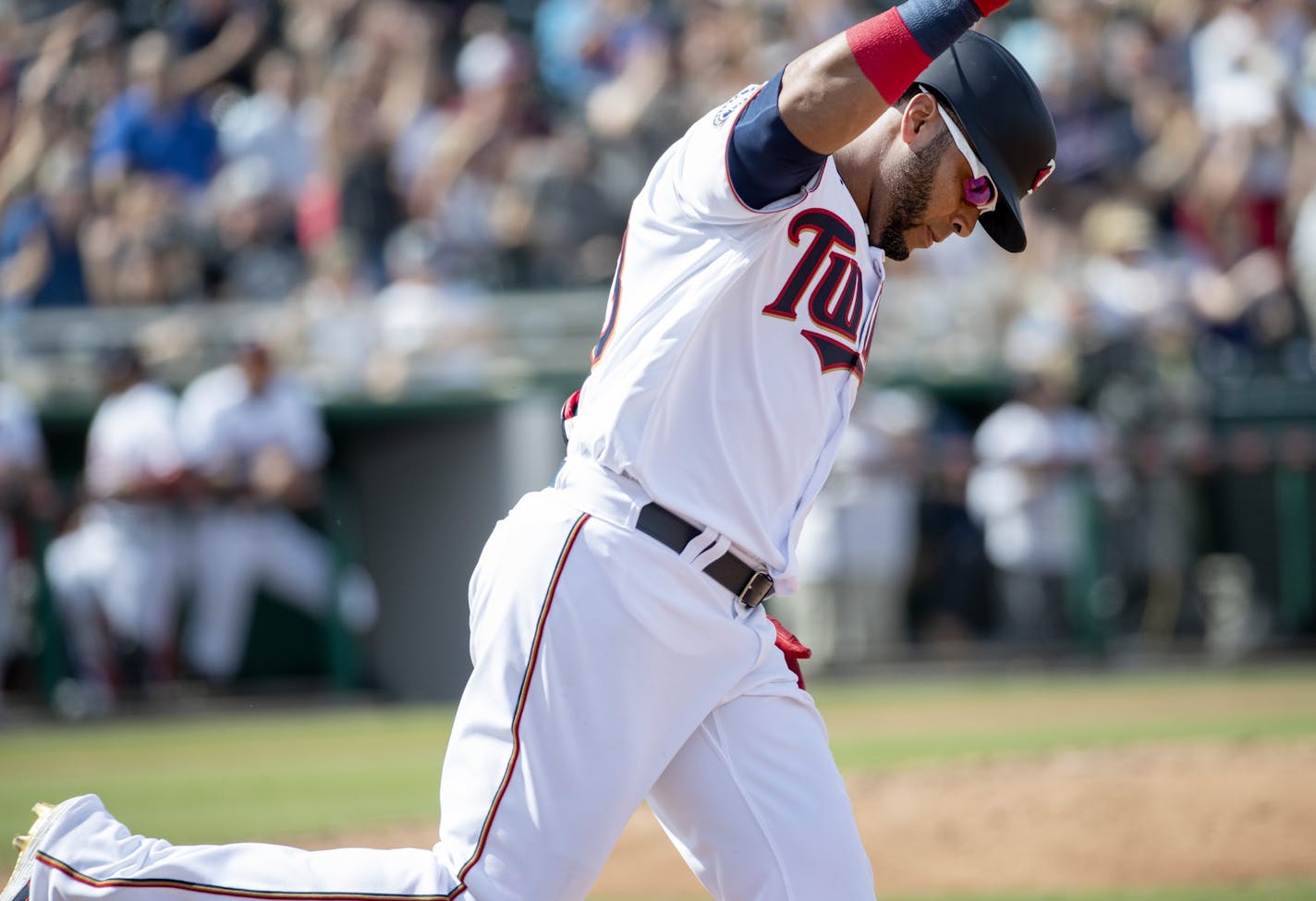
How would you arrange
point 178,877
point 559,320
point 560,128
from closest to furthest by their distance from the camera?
point 178,877, point 559,320, point 560,128

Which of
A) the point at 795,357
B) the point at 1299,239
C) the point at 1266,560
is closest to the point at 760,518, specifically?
the point at 795,357

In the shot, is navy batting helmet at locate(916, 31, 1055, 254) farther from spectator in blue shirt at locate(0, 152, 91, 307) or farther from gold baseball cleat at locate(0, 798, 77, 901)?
spectator in blue shirt at locate(0, 152, 91, 307)

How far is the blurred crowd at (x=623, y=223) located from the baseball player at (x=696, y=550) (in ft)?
23.9

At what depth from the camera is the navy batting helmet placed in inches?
126

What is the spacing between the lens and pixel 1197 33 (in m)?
12.7

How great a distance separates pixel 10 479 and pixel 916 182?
787 centimetres

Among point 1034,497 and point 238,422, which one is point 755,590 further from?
point 1034,497

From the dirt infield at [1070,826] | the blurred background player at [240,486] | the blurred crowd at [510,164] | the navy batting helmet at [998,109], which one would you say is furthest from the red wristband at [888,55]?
the blurred crowd at [510,164]

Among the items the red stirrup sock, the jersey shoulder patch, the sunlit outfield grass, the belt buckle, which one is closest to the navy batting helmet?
the red stirrup sock

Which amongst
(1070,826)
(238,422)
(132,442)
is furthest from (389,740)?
(1070,826)

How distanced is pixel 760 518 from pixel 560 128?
944 centimetres

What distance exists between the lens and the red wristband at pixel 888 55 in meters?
2.87

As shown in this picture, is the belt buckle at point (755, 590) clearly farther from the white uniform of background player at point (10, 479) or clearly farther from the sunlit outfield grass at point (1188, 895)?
the white uniform of background player at point (10, 479)

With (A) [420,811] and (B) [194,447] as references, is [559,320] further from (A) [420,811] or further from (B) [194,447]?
(A) [420,811]
